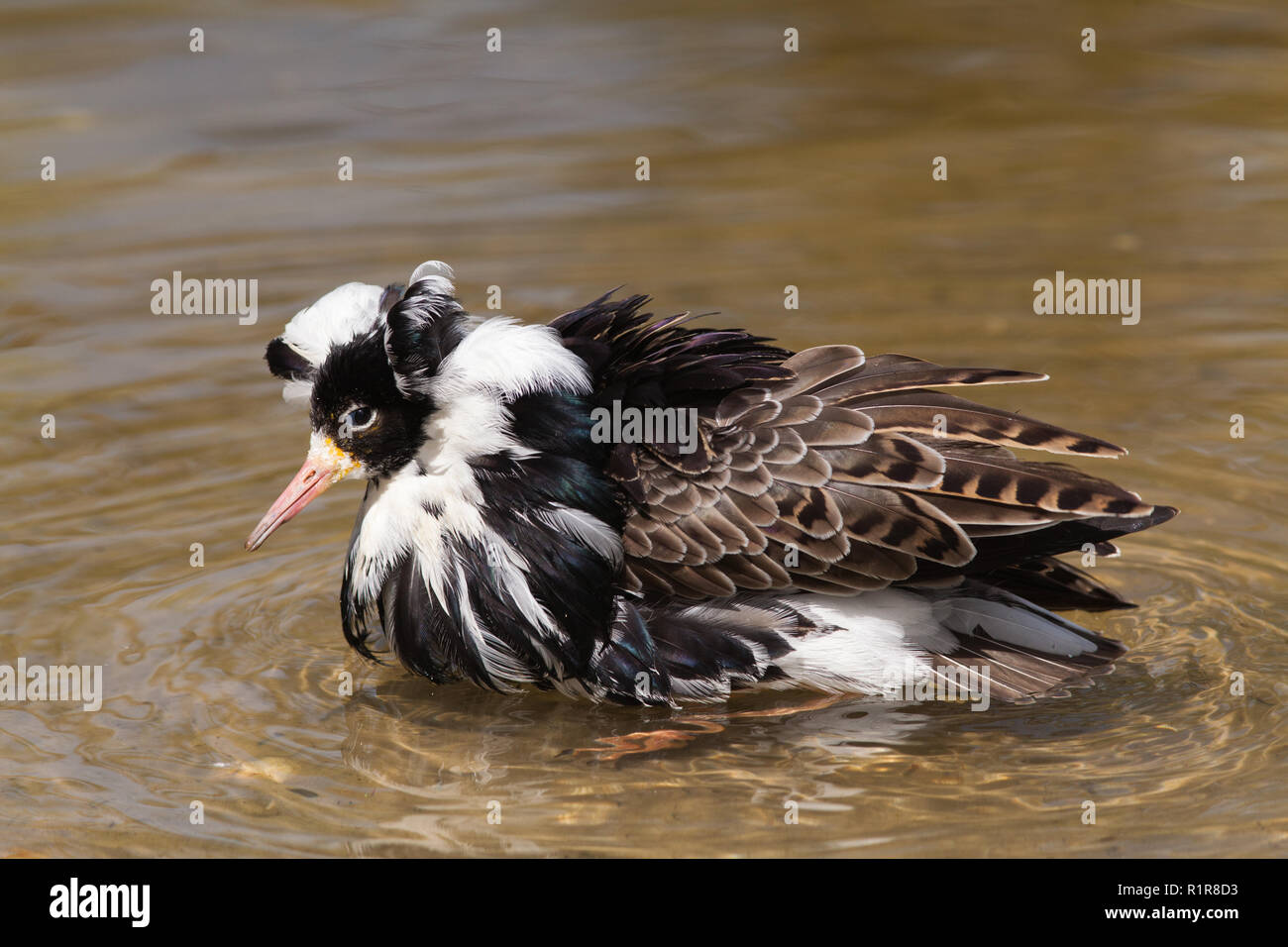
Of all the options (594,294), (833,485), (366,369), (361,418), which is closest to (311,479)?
(361,418)

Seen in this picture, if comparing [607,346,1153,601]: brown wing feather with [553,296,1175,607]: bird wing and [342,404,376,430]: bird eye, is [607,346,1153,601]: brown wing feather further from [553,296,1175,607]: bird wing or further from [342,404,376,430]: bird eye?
[342,404,376,430]: bird eye

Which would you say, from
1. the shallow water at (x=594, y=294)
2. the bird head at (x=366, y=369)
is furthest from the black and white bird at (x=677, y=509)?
the shallow water at (x=594, y=294)

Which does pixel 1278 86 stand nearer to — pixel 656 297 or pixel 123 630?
pixel 656 297

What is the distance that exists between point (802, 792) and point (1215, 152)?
829cm

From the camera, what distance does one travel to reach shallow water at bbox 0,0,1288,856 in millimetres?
6504

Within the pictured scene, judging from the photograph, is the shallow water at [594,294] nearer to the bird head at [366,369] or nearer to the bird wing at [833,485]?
the bird wing at [833,485]

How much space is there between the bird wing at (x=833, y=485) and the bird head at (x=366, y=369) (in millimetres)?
645

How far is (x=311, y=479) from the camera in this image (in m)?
7.14

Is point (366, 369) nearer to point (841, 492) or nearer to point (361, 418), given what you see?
point (361, 418)

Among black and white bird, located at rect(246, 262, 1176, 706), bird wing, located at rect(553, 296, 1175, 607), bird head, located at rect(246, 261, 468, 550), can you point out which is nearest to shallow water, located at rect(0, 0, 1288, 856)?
black and white bird, located at rect(246, 262, 1176, 706)

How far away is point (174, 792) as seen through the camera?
6562mm

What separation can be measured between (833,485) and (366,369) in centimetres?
189

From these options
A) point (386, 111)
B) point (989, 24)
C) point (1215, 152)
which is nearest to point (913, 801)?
point (1215, 152)

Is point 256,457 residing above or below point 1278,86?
below
